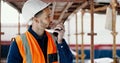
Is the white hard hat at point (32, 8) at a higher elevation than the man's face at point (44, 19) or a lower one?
higher

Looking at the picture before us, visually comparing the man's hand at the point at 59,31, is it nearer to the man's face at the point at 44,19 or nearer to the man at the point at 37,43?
the man at the point at 37,43

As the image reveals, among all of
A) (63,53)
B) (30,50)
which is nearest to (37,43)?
(30,50)

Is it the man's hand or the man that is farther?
the man's hand

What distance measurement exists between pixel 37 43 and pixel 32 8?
0.22 meters

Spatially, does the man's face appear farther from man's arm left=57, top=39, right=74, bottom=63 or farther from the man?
man's arm left=57, top=39, right=74, bottom=63

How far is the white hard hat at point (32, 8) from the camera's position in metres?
1.75

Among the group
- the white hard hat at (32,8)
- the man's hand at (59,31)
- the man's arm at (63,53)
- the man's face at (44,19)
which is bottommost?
the man's arm at (63,53)

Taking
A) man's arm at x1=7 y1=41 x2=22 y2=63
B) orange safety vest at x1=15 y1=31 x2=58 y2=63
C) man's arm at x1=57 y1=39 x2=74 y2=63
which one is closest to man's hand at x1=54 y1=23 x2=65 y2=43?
man's arm at x1=57 y1=39 x2=74 y2=63

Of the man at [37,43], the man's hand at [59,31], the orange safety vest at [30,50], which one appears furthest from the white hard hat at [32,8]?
the man's hand at [59,31]

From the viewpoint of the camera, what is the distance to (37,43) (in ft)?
5.70

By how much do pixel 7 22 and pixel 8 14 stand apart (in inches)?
10.4

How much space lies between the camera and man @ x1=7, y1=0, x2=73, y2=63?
1.71m

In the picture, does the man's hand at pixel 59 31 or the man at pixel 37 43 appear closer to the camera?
the man at pixel 37 43

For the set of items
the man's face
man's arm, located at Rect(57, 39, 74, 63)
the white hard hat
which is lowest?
man's arm, located at Rect(57, 39, 74, 63)
